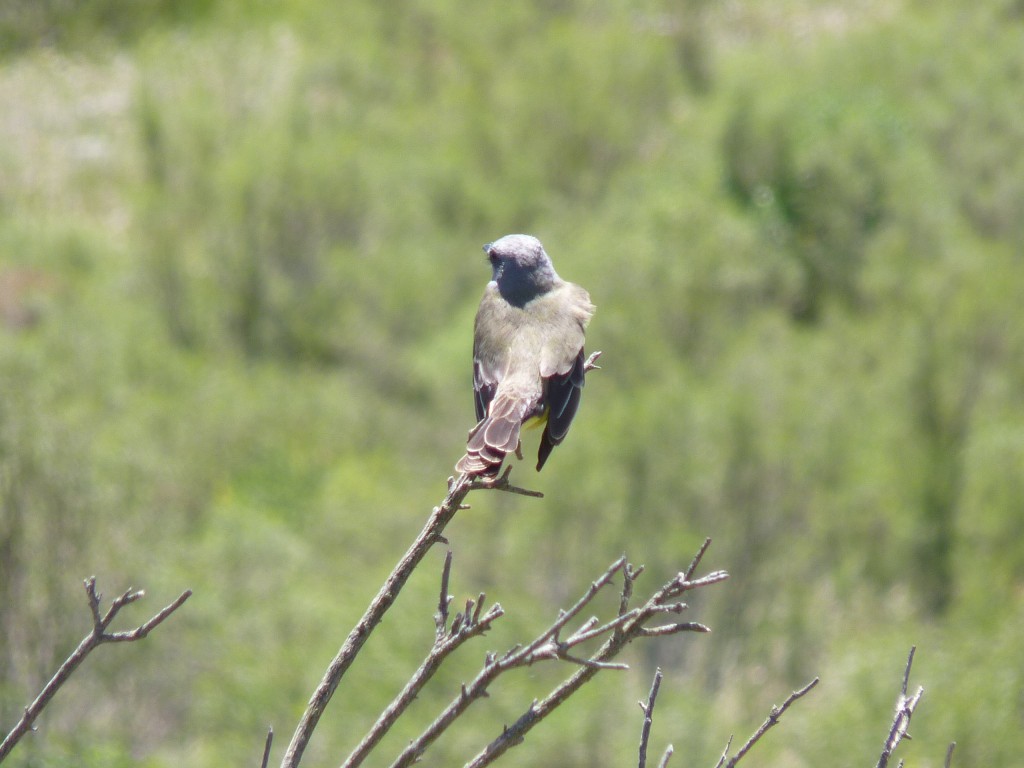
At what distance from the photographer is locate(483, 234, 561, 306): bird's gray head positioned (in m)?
5.66

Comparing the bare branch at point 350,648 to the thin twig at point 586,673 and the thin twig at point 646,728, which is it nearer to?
the thin twig at point 586,673

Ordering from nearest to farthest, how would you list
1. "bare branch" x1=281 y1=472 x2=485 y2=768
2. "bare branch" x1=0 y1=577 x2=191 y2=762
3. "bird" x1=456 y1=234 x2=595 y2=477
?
"bare branch" x1=0 y1=577 x2=191 y2=762 → "bare branch" x1=281 y1=472 x2=485 y2=768 → "bird" x1=456 y1=234 x2=595 y2=477

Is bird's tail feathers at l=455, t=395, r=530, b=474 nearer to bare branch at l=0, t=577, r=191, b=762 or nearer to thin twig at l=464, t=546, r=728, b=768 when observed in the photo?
thin twig at l=464, t=546, r=728, b=768

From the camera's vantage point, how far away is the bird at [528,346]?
5.03m

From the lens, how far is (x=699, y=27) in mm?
45844

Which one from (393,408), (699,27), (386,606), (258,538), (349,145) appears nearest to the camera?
(386,606)

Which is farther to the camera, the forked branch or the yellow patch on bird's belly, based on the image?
the yellow patch on bird's belly

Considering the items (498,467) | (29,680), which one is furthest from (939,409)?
(498,467)

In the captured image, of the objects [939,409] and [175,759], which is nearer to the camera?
[175,759]

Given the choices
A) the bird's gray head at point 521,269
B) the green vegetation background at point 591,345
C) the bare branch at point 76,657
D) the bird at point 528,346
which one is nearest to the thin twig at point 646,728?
the bare branch at point 76,657

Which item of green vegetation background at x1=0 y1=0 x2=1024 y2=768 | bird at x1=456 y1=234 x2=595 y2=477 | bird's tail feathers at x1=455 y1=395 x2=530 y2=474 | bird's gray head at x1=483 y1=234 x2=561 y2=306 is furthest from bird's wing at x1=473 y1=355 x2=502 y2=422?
green vegetation background at x1=0 y1=0 x2=1024 y2=768

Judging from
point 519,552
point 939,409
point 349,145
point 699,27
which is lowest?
point 519,552

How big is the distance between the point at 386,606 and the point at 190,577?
23.1 meters

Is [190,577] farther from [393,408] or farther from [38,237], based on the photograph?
[38,237]
